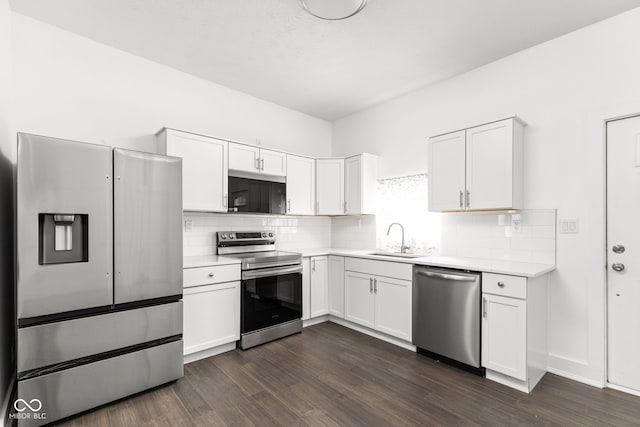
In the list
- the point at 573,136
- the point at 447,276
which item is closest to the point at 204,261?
the point at 447,276

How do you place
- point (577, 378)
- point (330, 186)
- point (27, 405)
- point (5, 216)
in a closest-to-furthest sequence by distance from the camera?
point (27, 405) < point (5, 216) < point (577, 378) < point (330, 186)

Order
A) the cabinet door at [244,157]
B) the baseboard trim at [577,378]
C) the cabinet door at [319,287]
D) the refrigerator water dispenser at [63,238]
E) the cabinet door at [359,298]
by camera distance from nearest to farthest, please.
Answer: the refrigerator water dispenser at [63,238]
the baseboard trim at [577,378]
the cabinet door at [244,157]
the cabinet door at [359,298]
the cabinet door at [319,287]

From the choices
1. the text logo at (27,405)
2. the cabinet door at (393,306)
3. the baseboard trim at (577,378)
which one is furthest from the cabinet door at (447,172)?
the text logo at (27,405)

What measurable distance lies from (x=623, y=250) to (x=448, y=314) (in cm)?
141

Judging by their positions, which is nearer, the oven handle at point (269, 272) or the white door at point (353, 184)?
the oven handle at point (269, 272)

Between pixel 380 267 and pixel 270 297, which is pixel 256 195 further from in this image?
pixel 380 267

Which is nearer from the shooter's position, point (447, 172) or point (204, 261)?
point (204, 261)

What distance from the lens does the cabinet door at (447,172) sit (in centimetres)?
298

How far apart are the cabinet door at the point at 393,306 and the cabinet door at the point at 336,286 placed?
52 centimetres

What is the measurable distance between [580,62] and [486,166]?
1.09 metres

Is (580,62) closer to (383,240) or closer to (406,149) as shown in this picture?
→ (406,149)

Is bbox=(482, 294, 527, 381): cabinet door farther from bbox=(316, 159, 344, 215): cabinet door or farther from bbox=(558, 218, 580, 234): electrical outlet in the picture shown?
bbox=(316, 159, 344, 215): cabinet door

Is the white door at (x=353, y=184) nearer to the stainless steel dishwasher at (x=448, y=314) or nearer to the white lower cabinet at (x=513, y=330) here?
the stainless steel dishwasher at (x=448, y=314)

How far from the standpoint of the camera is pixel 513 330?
2344 mm
